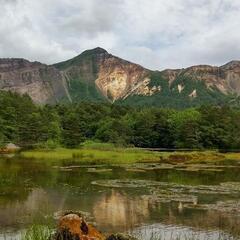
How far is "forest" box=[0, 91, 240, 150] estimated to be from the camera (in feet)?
371

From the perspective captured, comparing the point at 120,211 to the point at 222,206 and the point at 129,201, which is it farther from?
the point at 222,206

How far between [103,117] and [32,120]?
122 ft

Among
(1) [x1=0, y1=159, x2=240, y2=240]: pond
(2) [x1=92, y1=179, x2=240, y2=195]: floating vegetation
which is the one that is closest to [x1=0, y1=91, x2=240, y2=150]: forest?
(1) [x1=0, y1=159, x2=240, y2=240]: pond

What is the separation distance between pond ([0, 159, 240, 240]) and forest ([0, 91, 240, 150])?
171 feet

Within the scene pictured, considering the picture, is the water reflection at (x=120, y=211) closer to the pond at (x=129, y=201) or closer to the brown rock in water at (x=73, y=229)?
the pond at (x=129, y=201)

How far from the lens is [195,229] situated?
2650 cm

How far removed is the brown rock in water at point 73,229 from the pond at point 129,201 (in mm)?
2677

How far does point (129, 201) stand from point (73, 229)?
16.9m

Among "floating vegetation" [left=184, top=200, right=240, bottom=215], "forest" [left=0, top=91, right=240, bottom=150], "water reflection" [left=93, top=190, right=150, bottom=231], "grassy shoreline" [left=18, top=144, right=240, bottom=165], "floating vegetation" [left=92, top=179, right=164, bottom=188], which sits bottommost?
"floating vegetation" [left=184, top=200, right=240, bottom=215]

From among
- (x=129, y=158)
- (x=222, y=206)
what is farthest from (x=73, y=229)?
(x=129, y=158)

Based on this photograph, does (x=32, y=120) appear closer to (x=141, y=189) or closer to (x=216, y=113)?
(x=216, y=113)

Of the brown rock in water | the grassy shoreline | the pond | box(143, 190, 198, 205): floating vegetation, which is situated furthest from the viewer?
the grassy shoreline

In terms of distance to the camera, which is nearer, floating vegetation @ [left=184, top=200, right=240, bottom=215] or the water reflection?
the water reflection

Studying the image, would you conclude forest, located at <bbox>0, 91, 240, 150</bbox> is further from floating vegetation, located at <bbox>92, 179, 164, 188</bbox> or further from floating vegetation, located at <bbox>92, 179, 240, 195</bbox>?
floating vegetation, located at <bbox>92, 179, 240, 195</bbox>
